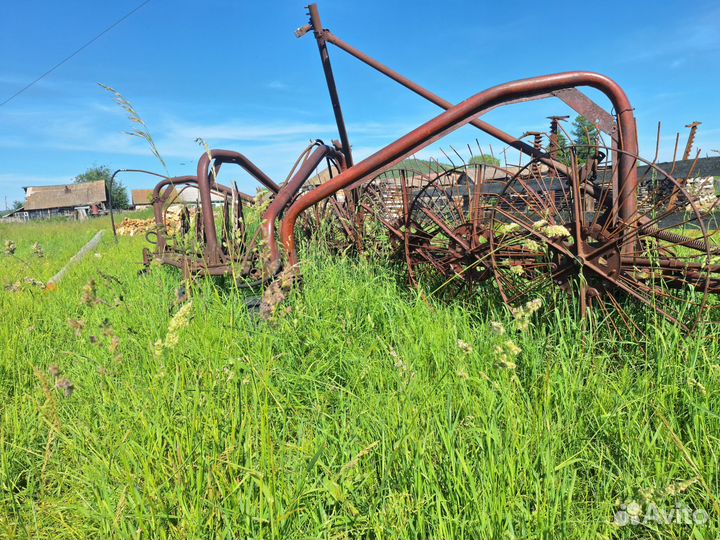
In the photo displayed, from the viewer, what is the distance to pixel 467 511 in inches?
45.8

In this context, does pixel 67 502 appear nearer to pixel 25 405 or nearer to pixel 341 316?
pixel 25 405

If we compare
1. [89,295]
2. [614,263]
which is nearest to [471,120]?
[614,263]

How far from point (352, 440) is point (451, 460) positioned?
1.22 feet

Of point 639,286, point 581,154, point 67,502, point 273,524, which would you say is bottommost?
point 67,502

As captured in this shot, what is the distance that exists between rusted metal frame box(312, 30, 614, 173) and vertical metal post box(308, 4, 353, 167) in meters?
0.07

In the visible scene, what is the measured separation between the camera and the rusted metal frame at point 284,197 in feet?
8.64

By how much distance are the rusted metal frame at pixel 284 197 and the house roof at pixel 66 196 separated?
2325 inches

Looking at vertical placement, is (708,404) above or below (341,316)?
below

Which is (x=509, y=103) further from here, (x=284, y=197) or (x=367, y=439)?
(x=367, y=439)

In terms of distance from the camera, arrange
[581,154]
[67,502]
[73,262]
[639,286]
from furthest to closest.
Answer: [73,262]
[581,154]
[639,286]
[67,502]

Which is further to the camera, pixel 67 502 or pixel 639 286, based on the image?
pixel 639 286

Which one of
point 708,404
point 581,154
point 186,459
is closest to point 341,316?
point 186,459

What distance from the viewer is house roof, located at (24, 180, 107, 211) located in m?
54.4

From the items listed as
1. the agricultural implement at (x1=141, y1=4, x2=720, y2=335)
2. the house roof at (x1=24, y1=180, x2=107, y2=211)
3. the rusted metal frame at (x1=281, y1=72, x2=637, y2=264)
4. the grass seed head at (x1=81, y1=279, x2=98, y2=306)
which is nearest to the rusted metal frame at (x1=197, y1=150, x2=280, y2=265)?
the agricultural implement at (x1=141, y1=4, x2=720, y2=335)
